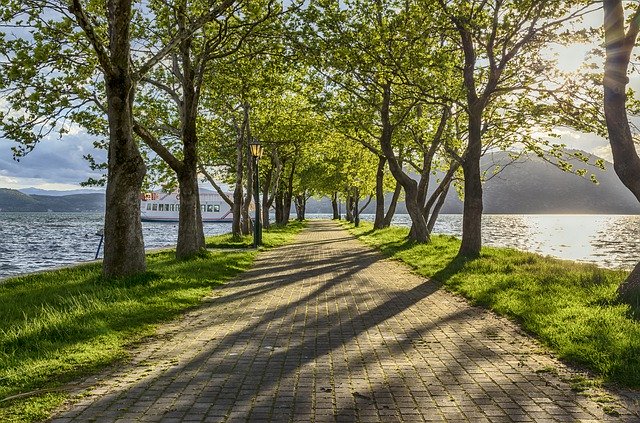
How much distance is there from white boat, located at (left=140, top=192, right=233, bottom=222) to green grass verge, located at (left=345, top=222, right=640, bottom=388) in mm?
93101

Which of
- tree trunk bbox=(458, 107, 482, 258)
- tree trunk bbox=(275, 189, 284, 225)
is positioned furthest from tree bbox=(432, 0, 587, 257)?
tree trunk bbox=(275, 189, 284, 225)

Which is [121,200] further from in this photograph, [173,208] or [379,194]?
[173,208]

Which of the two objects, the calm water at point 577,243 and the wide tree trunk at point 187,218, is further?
the calm water at point 577,243

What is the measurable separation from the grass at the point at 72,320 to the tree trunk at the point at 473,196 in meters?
7.48

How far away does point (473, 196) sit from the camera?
→ 1720 cm

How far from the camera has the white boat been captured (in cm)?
10662

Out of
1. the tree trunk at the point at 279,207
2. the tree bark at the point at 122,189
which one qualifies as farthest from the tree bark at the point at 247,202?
the tree trunk at the point at 279,207

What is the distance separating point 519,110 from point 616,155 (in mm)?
9453

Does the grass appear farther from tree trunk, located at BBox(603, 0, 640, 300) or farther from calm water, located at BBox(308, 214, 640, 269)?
calm water, located at BBox(308, 214, 640, 269)

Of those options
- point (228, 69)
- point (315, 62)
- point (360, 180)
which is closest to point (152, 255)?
point (228, 69)

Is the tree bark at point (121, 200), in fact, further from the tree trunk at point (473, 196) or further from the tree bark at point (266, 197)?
the tree bark at point (266, 197)

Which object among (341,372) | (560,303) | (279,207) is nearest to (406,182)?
(560,303)

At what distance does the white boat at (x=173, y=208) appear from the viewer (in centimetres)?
10662

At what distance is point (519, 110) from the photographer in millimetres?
18594
